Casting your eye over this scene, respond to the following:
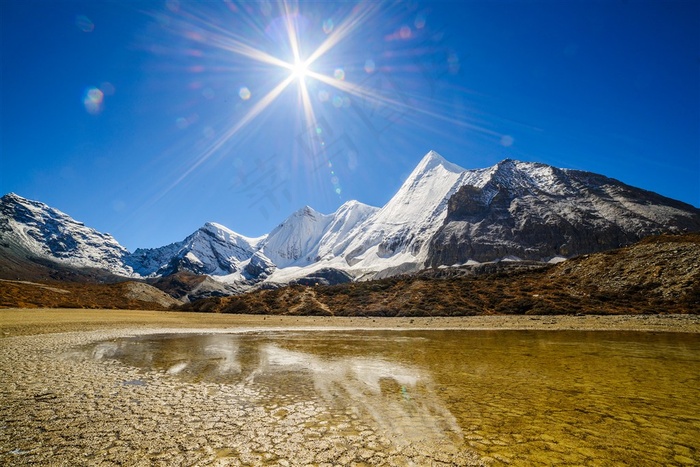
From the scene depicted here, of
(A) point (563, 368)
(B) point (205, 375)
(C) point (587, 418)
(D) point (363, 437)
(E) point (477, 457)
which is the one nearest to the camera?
(E) point (477, 457)

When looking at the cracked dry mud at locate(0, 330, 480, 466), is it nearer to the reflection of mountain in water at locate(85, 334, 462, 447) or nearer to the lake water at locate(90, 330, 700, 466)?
the reflection of mountain in water at locate(85, 334, 462, 447)

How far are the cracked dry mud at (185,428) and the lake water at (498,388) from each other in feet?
1.44

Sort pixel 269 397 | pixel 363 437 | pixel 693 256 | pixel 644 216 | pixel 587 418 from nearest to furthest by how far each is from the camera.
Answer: pixel 363 437, pixel 587 418, pixel 269 397, pixel 693 256, pixel 644 216

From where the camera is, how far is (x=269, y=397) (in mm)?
9641

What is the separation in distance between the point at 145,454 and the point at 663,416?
1116 centimetres

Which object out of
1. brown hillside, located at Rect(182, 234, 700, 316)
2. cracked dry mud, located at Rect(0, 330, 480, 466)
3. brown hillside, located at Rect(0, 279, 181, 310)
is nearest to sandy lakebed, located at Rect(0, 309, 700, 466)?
cracked dry mud, located at Rect(0, 330, 480, 466)

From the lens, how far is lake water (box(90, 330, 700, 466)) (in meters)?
6.39

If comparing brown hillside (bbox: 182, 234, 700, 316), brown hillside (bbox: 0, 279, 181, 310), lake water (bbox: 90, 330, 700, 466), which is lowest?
lake water (bbox: 90, 330, 700, 466)

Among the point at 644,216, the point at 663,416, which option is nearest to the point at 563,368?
the point at 663,416

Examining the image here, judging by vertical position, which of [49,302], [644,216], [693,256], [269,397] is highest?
[644,216]

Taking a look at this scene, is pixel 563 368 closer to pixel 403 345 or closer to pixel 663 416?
pixel 663 416

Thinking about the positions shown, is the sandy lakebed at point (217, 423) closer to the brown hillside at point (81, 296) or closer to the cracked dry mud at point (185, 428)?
the cracked dry mud at point (185, 428)

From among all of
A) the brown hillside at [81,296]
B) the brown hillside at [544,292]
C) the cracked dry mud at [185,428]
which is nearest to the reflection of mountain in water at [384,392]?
the cracked dry mud at [185,428]

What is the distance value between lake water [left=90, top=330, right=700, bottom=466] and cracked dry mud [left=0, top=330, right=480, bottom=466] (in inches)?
17.2
